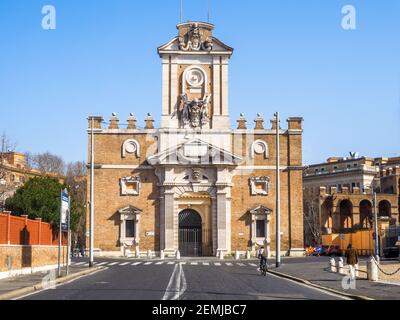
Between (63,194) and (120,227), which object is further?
(120,227)

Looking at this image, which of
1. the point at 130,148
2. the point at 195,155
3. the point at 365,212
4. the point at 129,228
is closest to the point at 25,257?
the point at 129,228

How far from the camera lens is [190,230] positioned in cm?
7112

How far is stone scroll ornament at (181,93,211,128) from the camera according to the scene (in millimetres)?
70500

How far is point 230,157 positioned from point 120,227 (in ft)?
40.4

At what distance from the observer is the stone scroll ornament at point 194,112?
70500 millimetres

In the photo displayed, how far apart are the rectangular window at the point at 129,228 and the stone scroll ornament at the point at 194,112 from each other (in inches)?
425

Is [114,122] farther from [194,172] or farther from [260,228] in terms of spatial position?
[260,228]

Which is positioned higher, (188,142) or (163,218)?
(188,142)

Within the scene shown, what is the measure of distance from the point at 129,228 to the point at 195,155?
9.38m

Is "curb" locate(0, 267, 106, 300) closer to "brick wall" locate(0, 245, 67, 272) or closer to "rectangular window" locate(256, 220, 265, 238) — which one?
"brick wall" locate(0, 245, 67, 272)
